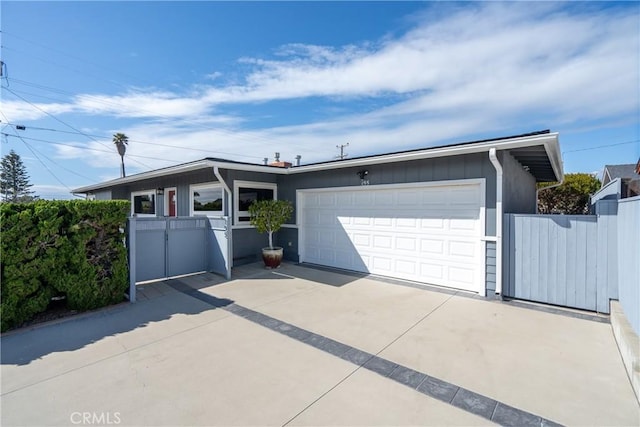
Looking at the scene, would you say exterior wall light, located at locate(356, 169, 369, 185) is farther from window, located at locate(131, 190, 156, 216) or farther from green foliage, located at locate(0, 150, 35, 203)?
green foliage, located at locate(0, 150, 35, 203)

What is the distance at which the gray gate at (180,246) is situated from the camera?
588cm

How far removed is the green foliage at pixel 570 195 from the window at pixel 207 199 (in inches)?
659

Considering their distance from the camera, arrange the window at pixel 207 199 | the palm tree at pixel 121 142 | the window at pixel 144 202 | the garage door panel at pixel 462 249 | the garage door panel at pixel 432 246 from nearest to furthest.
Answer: the garage door panel at pixel 462 249
the garage door panel at pixel 432 246
the window at pixel 207 199
the window at pixel 144 202
the palm tree at pixel 121 142

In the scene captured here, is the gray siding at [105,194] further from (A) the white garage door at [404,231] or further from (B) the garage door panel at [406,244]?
(B) the garage door panel at [406,244]

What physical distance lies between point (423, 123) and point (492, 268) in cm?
769

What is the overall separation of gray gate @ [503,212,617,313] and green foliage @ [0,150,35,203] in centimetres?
4388

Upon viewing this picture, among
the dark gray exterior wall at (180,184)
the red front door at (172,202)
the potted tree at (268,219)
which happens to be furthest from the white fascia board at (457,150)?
the red front door at (172,202)

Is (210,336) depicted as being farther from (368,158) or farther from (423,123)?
(423,123)

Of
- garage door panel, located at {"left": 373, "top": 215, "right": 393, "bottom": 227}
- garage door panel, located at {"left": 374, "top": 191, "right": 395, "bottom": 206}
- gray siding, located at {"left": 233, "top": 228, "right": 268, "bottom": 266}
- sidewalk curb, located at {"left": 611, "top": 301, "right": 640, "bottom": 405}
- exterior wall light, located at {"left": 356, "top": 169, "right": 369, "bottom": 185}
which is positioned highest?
exterior wall light, located at {"left": 356, "top": 169, "right": 369, "bottom": 185}

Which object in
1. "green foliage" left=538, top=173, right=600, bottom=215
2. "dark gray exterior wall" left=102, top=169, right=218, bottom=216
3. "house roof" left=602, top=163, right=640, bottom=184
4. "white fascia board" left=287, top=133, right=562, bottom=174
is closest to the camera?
"white fascia board" left=287, top=133, right=562, bottom=174

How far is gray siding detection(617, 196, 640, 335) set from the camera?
286cm

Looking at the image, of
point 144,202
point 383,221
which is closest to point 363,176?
point 383,221

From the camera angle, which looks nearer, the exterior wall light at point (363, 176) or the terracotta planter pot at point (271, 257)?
the exterior wall light at point (363, 176)

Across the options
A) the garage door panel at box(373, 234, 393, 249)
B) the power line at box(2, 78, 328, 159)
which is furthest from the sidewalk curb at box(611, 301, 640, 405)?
the power line at box(2, 78, 328, 159)
